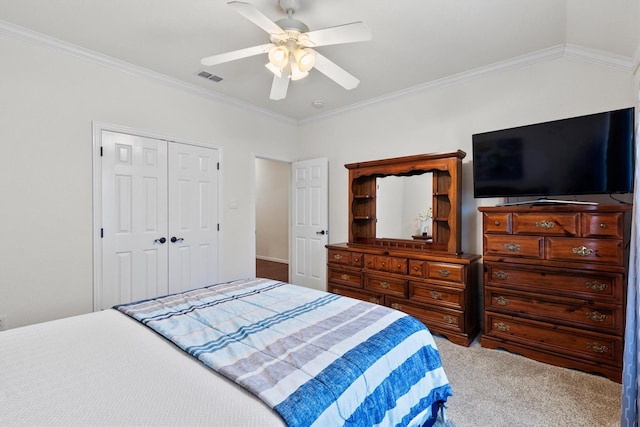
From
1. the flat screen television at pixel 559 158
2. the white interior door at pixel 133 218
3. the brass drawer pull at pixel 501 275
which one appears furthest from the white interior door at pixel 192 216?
the brass drawer pull at pixel 501 275

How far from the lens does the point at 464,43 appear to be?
2.66m

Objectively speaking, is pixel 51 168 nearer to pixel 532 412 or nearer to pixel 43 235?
pixel 43 235

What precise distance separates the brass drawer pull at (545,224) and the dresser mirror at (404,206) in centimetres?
111

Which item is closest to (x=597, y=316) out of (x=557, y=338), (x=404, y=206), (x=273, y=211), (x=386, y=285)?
(x=557, y=338)

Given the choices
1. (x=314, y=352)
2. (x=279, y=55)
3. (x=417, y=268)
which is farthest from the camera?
(x=417, y=268)

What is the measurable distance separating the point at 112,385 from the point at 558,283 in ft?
9.71

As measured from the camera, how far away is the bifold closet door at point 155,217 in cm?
302

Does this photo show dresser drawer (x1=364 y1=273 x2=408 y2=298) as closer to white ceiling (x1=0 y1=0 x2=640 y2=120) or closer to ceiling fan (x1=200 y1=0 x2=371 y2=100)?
ceiling fan (x1=200 y1=0 x2=371 y2=100)

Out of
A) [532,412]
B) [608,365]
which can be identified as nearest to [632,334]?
[532,412]

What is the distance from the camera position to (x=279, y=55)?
206 centimetres

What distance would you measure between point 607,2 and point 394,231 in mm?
2561

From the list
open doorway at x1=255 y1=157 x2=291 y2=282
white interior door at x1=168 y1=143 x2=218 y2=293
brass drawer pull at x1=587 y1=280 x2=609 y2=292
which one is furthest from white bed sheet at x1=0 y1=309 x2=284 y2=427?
open doorway at x1=255 y1=157 x2=291 y2=282

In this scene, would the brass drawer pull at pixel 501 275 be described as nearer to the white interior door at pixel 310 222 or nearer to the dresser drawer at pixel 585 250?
the dresser drawer at pixel 585 250

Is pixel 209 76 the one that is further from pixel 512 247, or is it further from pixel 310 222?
pixel 512 247
